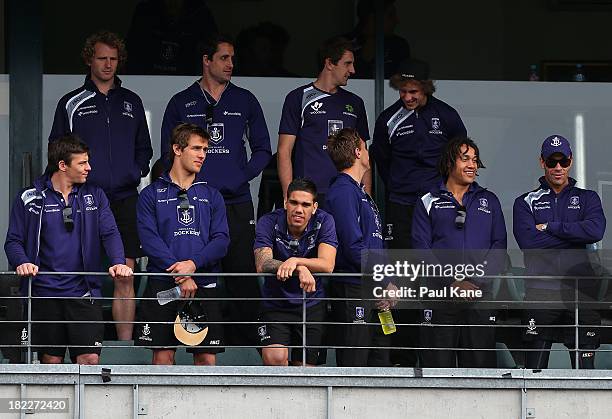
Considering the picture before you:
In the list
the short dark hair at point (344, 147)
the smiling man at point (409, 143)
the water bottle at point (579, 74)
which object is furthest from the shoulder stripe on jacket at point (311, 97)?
the water bottle at point (579, 74)

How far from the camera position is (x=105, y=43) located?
9961mm

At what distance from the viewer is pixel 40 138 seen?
10.8m

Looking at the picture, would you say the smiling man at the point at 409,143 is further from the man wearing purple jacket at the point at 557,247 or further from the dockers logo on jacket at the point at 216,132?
the dockers logo on jacket at the point at 216,132

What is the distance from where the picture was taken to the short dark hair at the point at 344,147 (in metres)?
9.32

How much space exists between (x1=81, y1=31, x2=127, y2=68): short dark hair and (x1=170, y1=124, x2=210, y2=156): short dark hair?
35.1 inches

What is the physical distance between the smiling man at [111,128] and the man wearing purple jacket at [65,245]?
658 mm

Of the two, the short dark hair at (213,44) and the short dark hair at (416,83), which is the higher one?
the short dark hair at (213,44)

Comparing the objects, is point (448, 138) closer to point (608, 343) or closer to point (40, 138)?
point (608, 343)

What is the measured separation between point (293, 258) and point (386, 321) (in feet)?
2.11

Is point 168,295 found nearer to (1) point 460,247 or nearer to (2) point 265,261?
(2) point 265,261

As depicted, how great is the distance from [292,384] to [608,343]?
2.02 meters

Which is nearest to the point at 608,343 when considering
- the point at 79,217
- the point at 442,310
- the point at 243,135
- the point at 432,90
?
the point at 442,310

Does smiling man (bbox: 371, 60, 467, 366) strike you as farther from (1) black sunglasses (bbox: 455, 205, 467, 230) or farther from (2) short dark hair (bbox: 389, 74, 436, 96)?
(1) black sunglasses (bbox: 455, 205, 467, 230)

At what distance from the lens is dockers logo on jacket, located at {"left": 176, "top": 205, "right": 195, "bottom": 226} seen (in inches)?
364
